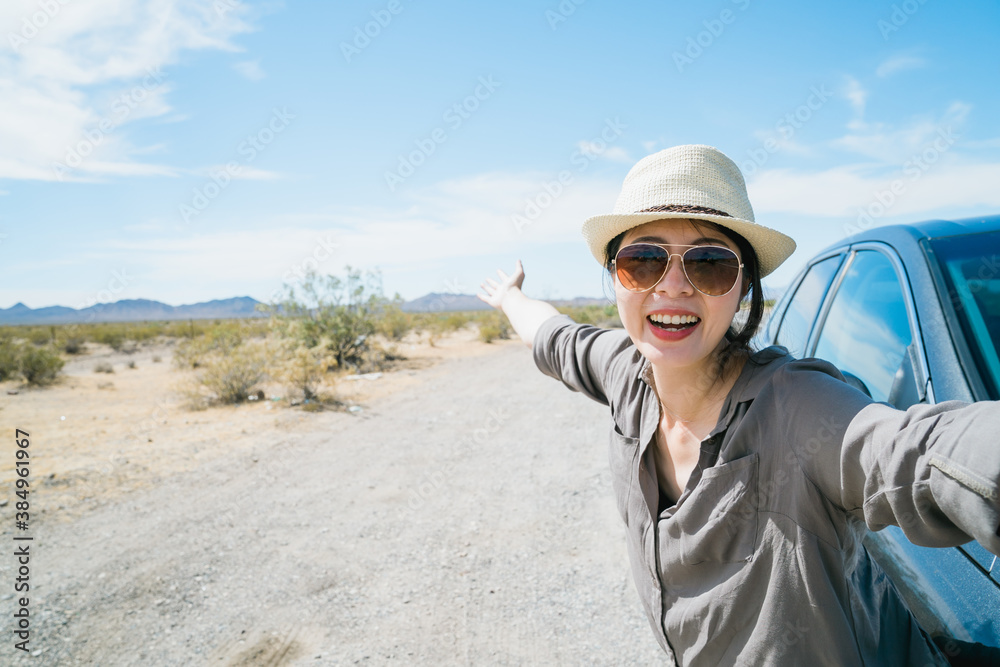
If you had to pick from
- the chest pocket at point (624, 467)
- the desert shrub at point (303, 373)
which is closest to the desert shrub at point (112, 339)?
the desert shrub at point (303, 373)

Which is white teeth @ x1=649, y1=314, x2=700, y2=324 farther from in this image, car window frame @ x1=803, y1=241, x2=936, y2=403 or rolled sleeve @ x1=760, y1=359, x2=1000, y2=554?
car window frame @ x1=803, y1=241, x2=936, y2=403

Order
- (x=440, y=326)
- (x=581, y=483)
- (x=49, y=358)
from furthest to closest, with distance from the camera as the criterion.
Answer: (x=440, y=326), (x=49, y=358), (x=581, y=483)

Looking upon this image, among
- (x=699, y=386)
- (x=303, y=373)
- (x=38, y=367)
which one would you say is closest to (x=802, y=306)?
(x=699, y=386)

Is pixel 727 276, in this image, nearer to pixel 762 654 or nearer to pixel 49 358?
pixel 762 654

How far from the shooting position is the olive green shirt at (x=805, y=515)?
0.97m

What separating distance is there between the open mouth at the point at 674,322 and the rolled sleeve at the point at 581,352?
37 cm

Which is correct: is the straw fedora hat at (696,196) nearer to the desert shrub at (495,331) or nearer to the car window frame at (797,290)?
the car window frame at (797,290)

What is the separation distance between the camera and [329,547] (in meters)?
4.12

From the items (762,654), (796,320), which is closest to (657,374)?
(762,654)

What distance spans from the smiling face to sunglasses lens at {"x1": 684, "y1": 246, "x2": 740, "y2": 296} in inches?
0.8

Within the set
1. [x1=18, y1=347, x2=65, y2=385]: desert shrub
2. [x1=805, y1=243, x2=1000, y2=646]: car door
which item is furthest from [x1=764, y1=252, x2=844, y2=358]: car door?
[x1=18, y1=347, x2=65, y2=385]: desert shrub

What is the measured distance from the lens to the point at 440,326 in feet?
94.7

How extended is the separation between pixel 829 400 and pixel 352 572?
344 cm

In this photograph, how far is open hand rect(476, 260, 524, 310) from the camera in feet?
10.6
